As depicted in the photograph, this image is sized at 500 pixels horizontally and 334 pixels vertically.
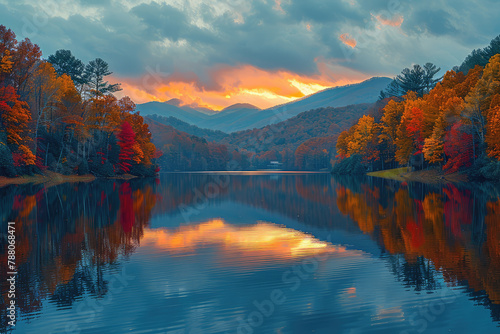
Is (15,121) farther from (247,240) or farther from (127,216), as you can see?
(247,240)

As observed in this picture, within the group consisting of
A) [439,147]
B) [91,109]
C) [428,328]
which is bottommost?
[428,328]

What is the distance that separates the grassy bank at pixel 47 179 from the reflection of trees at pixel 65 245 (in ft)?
98.2

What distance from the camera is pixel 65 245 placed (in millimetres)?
20062

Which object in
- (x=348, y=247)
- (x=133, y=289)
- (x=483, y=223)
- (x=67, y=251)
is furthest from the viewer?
(x=483, y=223)

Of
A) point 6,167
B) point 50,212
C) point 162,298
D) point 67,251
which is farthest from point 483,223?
point 6,167

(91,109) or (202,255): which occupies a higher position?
(91,109)

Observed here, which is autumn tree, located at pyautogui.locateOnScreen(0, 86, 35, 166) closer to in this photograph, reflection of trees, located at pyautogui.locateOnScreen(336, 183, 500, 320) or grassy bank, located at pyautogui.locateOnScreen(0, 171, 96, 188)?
grassy bank, located at pyautogui.locateOnScreen(0, 171, 96, 188)

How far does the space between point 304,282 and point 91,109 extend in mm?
88627

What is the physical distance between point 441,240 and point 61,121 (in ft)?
247

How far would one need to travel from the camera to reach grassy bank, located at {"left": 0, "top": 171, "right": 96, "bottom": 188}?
6314 centimetres

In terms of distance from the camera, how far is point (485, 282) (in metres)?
14.1

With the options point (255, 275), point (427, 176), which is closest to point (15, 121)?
point (255, 275)

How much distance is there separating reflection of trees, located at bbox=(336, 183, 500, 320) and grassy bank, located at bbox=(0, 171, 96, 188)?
166 ft

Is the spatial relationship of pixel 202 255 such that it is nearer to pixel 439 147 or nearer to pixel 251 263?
pixel 251 263
